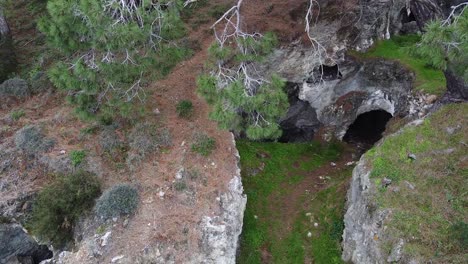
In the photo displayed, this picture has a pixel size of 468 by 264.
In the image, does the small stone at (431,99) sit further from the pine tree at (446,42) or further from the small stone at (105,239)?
the small stone at (105,239)

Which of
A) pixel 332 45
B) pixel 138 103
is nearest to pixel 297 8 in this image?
pixel 332 45

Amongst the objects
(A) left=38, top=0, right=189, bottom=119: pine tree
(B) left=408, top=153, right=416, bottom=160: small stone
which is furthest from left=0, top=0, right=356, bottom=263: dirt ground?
(B) left=408, top=153, right=416, bottom=160: small stone

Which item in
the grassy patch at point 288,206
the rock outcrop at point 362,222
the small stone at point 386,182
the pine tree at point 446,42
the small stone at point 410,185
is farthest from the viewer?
the grassy patch at point 288,206

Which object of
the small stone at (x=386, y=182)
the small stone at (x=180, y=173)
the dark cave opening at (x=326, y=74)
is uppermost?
the small stone at (x=386, y=182)

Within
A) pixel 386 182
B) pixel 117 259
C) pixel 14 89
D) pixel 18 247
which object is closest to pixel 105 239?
pixel 117 259

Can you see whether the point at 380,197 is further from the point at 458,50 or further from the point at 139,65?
the point at 139,65

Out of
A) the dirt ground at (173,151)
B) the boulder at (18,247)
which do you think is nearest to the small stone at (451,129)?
the dirt ground at (173,151)

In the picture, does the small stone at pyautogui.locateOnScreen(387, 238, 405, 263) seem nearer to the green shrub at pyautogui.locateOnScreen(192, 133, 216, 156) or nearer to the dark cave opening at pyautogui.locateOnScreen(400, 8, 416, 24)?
the green shrub at pyautogui.locateOnScreen(192, 133, 216, 156)
